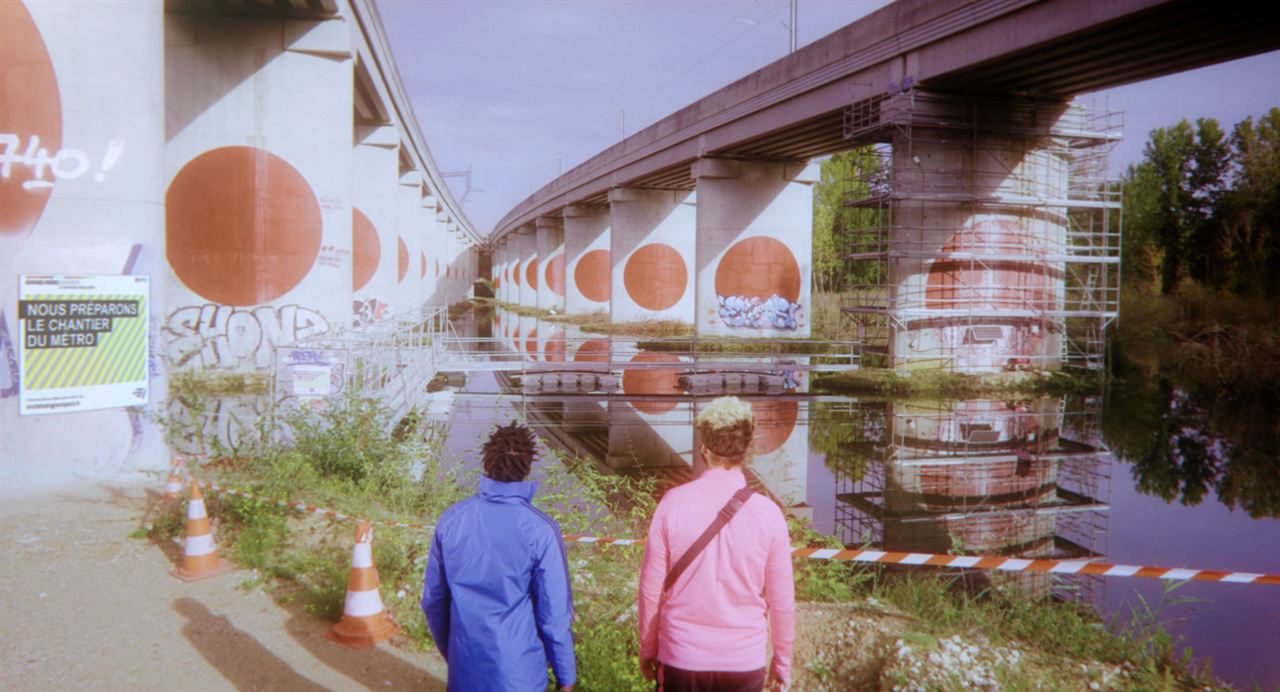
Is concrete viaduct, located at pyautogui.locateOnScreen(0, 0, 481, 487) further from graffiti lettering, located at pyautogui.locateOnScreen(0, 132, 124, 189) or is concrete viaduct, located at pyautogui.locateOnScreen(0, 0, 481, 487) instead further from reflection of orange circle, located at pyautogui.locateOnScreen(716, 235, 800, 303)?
reflection of orange circle, located at pyautogui.locateOnScreen(716, 235, 800, 303)

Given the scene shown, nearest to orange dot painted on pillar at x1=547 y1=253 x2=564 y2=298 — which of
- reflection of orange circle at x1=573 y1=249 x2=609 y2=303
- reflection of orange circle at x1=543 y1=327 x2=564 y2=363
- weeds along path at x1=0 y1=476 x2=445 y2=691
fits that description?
reflection of orange circle at x1=573 y1=249 x2=609 y2=303

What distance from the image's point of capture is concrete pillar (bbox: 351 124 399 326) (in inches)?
1207

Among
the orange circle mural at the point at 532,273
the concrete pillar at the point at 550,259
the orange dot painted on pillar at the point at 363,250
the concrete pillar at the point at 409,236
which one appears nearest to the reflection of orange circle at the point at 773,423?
the orange dot painted on pillar at the point at 363,250

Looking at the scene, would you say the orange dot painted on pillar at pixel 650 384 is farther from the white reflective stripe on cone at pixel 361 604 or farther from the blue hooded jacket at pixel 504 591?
the blue hooded jacket at pixel 504 591

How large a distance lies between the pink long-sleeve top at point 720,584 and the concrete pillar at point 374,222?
89.7ft

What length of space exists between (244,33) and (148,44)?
1087cm

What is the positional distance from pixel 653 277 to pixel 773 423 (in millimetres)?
27485

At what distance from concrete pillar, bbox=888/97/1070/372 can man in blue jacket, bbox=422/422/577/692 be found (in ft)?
68.9

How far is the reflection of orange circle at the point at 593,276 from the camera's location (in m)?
54.8

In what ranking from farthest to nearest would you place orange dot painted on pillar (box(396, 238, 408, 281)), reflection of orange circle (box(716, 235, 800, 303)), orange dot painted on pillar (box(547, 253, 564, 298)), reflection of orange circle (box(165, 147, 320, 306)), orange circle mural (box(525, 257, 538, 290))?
orange circle mural (box(525, 257, 538, 290)) < orange dot painted on pillar (box(547, 253, 564, 298)) < orange dot painted on pillar (box(396, 238, 408, 281)) < reflection of orange circle (box(716, 235, 800, 303)) < reflection of orange circle (box(165, 147, 320, 306))

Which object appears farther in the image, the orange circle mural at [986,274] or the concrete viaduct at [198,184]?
the orange circle mural at [986,274]

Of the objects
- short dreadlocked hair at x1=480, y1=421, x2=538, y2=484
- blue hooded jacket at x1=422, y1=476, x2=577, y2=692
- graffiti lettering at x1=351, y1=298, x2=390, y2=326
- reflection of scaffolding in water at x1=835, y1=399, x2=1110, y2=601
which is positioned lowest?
reflection of scaffolding in water at x1=835, y1=399, x2=1110, y2=601

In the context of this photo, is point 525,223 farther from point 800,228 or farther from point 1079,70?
point 1079,70

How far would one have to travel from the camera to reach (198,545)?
6.49 metres
